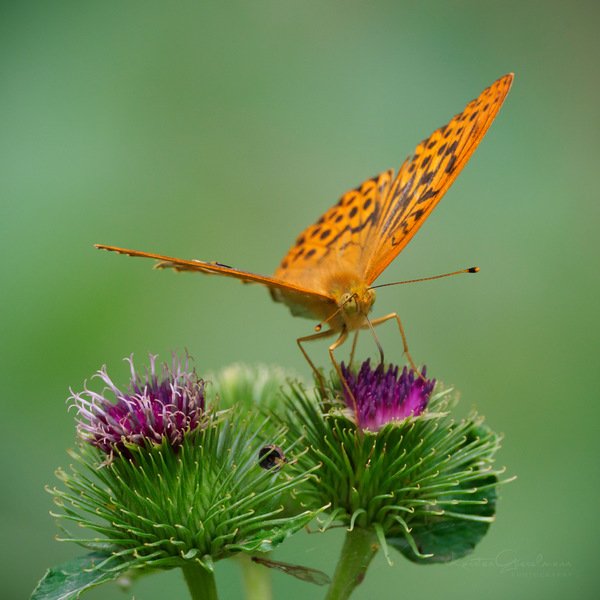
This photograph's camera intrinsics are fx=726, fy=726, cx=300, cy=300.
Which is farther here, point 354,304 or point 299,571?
point 354,304

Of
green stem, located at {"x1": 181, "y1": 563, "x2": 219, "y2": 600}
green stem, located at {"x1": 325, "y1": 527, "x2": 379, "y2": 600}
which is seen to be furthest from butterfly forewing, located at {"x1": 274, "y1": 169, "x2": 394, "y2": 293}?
green stem, located at {"x1": 181, "y1": 563, "x2": 219, "y2": 600}

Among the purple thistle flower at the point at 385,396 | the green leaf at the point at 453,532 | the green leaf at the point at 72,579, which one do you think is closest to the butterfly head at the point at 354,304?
the purple thistle flower at the point at 385,396

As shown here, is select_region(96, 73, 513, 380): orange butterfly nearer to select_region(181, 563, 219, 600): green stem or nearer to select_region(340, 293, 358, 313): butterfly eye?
A: select_region(340, 293, 358, 313): butterfly eye

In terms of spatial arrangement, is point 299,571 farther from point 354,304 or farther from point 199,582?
point 354,304

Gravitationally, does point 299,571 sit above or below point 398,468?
below

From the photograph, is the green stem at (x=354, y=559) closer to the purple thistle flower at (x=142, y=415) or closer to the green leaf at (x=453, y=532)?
the green leaf at (x=453, y=532)

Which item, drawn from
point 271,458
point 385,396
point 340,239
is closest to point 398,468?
point 385,396
